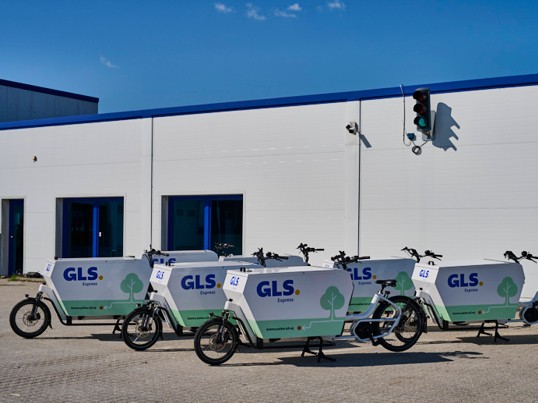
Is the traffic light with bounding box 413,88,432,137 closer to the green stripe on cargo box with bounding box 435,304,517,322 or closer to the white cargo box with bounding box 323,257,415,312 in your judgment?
the white cargo box with bounding box 323,257,415,312

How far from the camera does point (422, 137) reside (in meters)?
17.8

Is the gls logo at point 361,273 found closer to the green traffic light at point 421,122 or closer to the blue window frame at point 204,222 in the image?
the green traffic light at point 421,122

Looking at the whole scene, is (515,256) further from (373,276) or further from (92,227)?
(92,227)

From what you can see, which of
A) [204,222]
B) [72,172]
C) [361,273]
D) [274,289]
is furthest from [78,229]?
[274,289]

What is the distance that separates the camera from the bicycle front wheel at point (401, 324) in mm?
10781

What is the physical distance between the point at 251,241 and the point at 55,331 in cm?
762

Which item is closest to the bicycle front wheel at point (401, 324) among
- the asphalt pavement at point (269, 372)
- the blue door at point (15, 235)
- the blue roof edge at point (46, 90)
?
the asphalt pavement at point (269, 372)

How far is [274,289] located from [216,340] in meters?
0.96

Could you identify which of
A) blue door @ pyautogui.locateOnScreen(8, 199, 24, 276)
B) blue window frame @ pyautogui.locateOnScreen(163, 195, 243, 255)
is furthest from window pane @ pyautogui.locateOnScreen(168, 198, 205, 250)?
blue door @ pyautogui.locateOnScreen(8, 199, 24, 276)

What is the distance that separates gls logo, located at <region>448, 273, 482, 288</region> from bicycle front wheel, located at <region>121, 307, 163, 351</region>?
4.26 m

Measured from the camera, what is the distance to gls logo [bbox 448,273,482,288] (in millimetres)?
11734

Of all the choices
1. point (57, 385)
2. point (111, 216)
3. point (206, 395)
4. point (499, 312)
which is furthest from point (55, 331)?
point (111, 216)

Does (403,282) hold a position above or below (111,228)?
below

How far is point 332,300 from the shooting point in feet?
33.7
